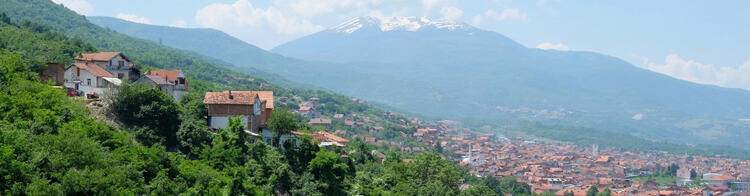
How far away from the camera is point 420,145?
3595 inches

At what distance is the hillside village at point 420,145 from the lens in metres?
34.1

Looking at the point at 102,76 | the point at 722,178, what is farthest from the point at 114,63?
the point at 722,178

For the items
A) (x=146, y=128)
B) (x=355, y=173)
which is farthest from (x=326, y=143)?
(x=146, y=128)

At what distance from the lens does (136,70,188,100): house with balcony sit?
124ft

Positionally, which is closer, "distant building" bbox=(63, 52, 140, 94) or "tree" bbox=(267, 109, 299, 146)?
"tree" bbox=(267, 109, 299, 146)

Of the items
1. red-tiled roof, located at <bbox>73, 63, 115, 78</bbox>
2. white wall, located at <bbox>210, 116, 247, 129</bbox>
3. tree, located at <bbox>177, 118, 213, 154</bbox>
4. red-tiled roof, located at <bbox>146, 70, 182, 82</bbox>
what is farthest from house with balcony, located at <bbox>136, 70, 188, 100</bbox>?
tree, located at <bbox>177, 118, 213, 154</bbox>

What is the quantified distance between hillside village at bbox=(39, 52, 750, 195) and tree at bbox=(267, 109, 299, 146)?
0.46 m

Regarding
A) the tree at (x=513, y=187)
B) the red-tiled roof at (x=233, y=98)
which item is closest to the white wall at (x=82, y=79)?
the red-tiled roof at (x=233, y=98)

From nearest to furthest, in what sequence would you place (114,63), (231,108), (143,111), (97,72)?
(143,111) → (231,108) → (97,72) → (114,63)

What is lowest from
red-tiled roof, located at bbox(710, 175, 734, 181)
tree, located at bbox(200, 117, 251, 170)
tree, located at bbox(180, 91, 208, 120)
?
red-tiled roof, located at bbox(710, 175, 734, 181)

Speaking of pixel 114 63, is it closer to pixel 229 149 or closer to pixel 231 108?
pixel 231 108

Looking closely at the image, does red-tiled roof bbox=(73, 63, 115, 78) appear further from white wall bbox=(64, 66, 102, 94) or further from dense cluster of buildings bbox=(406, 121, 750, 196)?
dense cluster of buildings bbox=(406, 121, 750, 196)

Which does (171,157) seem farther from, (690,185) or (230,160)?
(690,185)

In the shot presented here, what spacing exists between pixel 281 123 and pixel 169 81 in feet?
30.3
